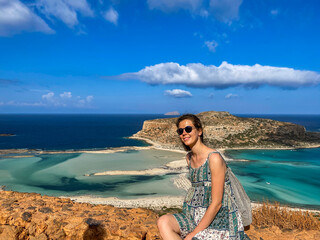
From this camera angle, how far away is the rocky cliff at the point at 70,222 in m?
5.22

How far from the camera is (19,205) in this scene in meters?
6.36

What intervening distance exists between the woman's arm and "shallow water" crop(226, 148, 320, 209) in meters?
22.9

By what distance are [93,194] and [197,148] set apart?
24729 millimetres

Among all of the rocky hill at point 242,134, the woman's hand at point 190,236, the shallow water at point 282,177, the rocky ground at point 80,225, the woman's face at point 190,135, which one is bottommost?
the shallow water at point 282,177

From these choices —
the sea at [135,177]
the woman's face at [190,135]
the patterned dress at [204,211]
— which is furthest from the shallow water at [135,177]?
the woman's face at [190,135]

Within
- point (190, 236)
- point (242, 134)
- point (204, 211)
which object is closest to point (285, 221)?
point (204, 211)

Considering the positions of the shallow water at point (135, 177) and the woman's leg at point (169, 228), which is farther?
the shallow water at point (135, 177)

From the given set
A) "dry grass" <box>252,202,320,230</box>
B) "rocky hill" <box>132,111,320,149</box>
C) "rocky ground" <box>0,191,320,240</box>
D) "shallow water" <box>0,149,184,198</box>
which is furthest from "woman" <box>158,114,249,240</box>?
"rocky hill" <box>132,111,320,149</box>

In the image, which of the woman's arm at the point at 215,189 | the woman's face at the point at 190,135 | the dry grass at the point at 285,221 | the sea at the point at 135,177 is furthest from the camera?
the sea at the point at 135,177

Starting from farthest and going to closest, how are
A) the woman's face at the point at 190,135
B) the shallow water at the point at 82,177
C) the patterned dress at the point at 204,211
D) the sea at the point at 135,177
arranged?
the shallow water at the point at 82,177, the sea at the point at 135,177, the woman's face at the point at 190,135, the patterned dress at the point at 204,211

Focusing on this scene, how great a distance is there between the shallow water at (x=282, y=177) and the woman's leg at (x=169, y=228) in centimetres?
2297

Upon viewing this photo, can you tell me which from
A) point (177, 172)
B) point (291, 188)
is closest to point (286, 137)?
point (291, 188)

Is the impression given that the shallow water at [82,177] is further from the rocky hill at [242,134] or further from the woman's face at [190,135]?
the woman's face at [190,135]

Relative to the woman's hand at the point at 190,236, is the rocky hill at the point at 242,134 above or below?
below
